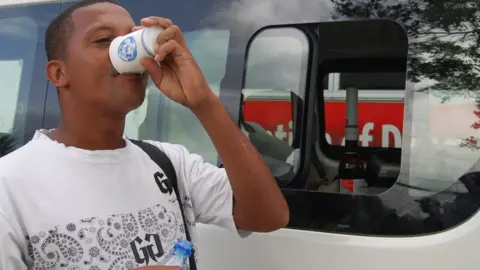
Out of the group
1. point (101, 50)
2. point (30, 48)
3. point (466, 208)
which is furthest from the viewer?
point (30, 48)

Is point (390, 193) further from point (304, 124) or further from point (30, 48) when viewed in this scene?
point (30, 48)

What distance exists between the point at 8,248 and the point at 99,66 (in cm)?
45

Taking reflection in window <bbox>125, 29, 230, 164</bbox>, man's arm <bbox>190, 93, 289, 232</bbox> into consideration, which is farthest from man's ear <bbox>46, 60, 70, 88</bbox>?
reflection in window <bbox>125, 29, 230, 164</bbox>

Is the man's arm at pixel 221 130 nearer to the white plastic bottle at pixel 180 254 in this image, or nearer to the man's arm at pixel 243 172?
the man's arm at pixel 243 172

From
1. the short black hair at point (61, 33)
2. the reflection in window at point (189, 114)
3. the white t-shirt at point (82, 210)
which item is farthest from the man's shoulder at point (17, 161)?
the reflection in window at point (189, 114)

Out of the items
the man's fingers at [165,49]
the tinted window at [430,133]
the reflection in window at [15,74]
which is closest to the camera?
the man's fingers at [165,49]

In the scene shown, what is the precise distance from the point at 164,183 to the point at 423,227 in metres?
0.89

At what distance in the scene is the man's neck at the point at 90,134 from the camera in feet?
4.20

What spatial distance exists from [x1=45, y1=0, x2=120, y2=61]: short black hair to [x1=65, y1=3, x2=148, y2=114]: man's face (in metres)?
0.02

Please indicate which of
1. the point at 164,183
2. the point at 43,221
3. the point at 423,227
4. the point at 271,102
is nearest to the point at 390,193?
the point at 423,227

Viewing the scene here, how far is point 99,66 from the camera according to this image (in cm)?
125

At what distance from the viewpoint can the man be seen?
1.13 m

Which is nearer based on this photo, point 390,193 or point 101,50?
point 101,50

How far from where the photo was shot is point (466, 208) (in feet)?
5.58
